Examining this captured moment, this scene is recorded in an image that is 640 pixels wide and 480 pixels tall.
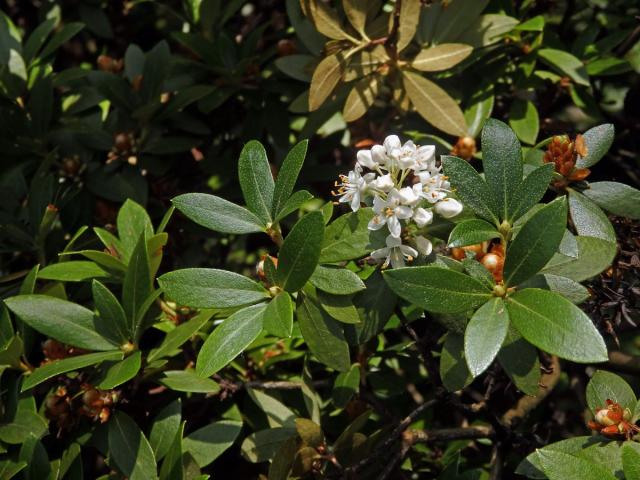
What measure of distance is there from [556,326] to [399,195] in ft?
1.13

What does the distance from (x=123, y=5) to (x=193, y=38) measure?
0.74 m

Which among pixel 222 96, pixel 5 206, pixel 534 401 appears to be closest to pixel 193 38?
pixel 222 96

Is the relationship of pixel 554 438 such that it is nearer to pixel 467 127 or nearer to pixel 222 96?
pixel 467 127

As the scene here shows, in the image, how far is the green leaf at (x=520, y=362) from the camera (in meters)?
1.29

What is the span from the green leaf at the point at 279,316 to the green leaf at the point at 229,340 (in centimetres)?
4

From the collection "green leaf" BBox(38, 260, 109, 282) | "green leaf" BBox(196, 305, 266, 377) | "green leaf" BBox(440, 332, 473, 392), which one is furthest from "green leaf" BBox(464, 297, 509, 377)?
"green leaf" BBox(38, 260, 109, 282)

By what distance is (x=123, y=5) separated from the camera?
262 centimetres

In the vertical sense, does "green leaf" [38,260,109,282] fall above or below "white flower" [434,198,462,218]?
below

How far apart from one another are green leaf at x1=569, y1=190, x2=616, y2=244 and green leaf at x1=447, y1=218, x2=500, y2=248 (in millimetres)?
230

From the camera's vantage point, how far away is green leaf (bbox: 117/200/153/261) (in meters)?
1.67

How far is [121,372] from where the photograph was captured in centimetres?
143

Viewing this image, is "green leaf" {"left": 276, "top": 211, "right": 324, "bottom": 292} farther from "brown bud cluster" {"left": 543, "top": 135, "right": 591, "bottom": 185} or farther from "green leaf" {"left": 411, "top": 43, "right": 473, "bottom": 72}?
"green leaf" {"left": 411, "top": 43, "right": 473, "bottom": 72}

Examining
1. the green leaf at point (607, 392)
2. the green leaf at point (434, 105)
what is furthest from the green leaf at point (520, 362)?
the green leaf at point (434, 105)

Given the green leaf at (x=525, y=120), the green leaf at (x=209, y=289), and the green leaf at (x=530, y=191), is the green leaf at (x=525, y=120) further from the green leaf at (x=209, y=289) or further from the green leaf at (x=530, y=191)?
the green leaf at (x=209, y=289)
